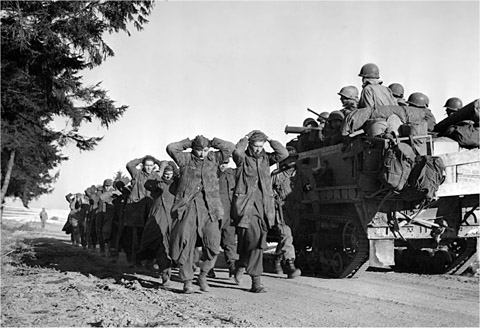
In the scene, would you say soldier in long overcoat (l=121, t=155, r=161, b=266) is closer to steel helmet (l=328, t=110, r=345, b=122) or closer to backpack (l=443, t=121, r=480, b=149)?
steel helmet (l=328, t=110, r=345, b=122)

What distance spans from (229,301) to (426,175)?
11.9 feet

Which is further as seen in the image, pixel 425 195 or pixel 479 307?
pixel 425 195

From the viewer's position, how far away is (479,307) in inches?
302

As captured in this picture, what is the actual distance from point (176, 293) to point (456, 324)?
3647 mm

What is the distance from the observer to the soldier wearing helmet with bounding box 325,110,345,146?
38.7 feet

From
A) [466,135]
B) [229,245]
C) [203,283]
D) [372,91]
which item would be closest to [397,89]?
[372,91]

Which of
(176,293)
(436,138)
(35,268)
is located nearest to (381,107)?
(436,138)

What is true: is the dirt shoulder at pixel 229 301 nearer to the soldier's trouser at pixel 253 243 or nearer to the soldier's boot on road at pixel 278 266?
the soldier's trouser at pixel 253 243

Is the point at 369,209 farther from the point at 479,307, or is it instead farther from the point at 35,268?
the point at 35,268

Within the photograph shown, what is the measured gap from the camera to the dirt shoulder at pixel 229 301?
6230mm

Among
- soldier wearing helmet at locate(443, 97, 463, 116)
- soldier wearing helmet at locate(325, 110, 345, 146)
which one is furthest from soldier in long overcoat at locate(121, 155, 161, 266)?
soldier wearing helmet at locate(443, 97, 463, 116)

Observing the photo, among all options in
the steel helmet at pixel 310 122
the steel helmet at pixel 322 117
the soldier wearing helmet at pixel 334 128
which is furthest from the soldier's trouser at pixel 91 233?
the soldier wearing helmet at pixel 334 128

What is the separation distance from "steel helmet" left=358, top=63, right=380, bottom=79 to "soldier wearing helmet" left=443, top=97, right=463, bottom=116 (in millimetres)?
1922

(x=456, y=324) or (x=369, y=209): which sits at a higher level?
(x=369, y=209)
